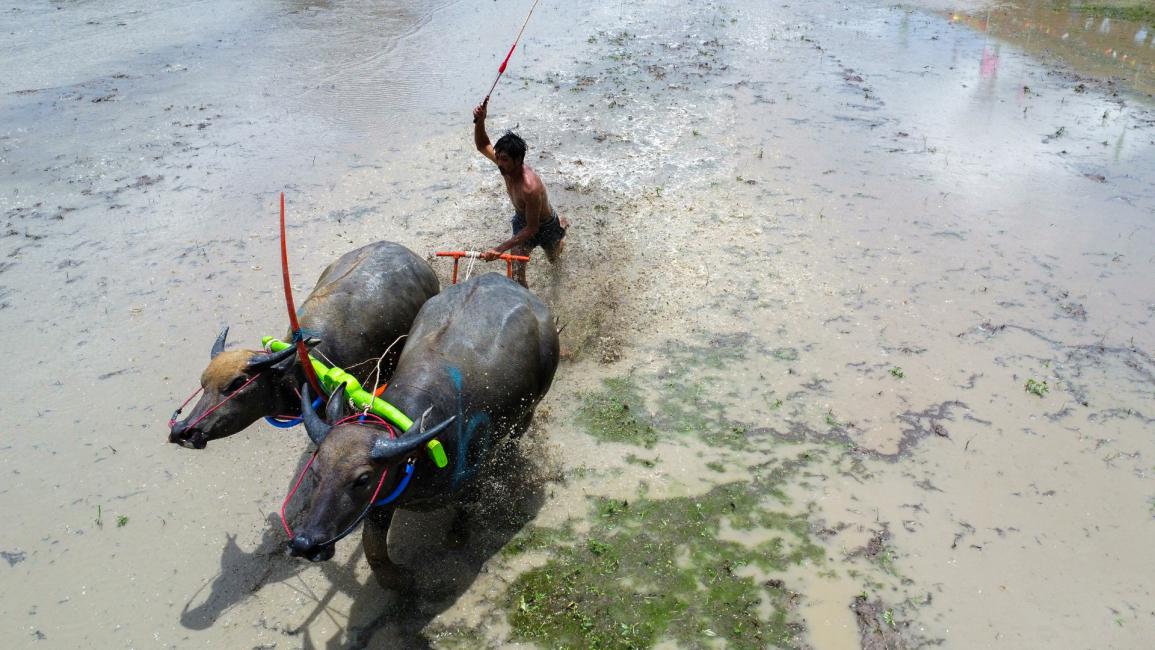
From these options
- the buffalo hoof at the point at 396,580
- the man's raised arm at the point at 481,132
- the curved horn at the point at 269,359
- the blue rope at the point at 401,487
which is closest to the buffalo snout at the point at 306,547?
the blue rope at the point at 401,487

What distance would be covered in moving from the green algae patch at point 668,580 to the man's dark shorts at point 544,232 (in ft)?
8.14

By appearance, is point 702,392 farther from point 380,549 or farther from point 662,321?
point 380,549

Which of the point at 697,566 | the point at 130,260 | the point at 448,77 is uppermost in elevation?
the point at 448,77

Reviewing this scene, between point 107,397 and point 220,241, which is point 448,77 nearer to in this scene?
point 220,241

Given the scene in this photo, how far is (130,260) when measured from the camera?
22.8 ft

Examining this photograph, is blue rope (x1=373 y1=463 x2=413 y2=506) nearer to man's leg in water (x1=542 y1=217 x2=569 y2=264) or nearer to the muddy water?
the muddy water

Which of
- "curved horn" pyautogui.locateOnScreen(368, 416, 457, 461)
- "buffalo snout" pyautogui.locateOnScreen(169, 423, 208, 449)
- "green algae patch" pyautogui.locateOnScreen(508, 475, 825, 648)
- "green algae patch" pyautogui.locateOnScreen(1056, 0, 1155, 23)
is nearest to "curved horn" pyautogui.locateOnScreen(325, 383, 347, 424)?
"curved horn" pyautogui.locateOnScreen(368, 416, 457, 461)

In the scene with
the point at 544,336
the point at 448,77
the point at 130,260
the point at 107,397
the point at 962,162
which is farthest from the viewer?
the point at 448,77

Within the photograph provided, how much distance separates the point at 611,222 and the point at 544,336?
3.07 meters

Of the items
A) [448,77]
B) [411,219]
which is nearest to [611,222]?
[411,219]

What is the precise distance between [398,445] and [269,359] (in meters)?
1.12

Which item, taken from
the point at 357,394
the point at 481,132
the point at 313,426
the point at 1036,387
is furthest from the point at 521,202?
the point at 1036,387

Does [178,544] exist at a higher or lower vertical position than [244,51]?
lower

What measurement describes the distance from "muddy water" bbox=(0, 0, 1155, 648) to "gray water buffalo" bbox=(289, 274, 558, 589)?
1.80ft
